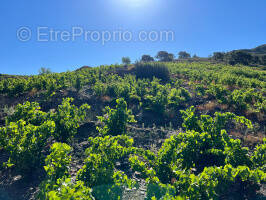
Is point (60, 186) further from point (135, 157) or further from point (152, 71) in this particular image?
point (152, 71)

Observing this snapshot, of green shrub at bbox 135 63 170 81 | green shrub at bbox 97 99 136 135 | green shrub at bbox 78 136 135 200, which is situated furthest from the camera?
green shrub at bbox 135 63 170 81

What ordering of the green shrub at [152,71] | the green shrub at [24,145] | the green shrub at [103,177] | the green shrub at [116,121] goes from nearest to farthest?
the green shrub at [103,177] < the green shrub at [24,145] < the green shrub at [116,121] < the green shrub at [152,71]

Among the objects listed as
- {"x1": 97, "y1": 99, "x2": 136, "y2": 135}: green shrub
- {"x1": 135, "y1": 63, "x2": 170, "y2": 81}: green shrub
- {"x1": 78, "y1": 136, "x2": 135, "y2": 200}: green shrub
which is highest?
{"x1": 135, "y1": 63, "x2": 170, "y2": 81}: green shrub

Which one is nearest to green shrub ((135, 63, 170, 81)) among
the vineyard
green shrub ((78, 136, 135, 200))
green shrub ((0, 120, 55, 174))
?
the vineyard

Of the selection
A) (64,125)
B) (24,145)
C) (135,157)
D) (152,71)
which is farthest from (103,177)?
(152,71)

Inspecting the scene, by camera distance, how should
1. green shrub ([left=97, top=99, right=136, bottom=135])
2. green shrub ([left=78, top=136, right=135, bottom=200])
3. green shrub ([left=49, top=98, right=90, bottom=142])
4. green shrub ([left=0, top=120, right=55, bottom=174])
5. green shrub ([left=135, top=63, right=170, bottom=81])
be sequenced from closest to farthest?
green shrub ([left=78, top=136, right=135, bottom=200])
green shrub ([left=0, top=120, right=55, bottom=174])
green shrub ([left=49, top=98, right=90, bottom=142])
green shrub ([left=97, top=99, right=136, bottom=135])
green shrub ([left=135, top=63, right=170, bottom=81])

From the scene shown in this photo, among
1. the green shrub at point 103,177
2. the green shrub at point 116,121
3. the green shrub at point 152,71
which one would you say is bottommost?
the green shrub at point 103,177

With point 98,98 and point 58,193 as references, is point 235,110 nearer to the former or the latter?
point 98,98

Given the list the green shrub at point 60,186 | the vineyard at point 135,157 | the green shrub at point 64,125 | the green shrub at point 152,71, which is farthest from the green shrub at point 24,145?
the green shrub at point 152,71

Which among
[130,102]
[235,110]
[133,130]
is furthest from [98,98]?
[235,110]

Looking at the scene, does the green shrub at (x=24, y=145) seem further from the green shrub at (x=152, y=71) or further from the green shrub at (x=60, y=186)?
the green shrub at (x=152, y=71)

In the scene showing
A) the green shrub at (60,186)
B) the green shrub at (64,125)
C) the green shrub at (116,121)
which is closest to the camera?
the green shrub at (60,186)

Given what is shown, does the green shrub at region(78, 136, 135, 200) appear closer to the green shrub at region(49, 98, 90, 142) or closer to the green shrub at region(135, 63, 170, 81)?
the green shrub at region(49, 98, 90, 142)

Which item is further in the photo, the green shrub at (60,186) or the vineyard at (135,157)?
the vineyard at (135,157)
